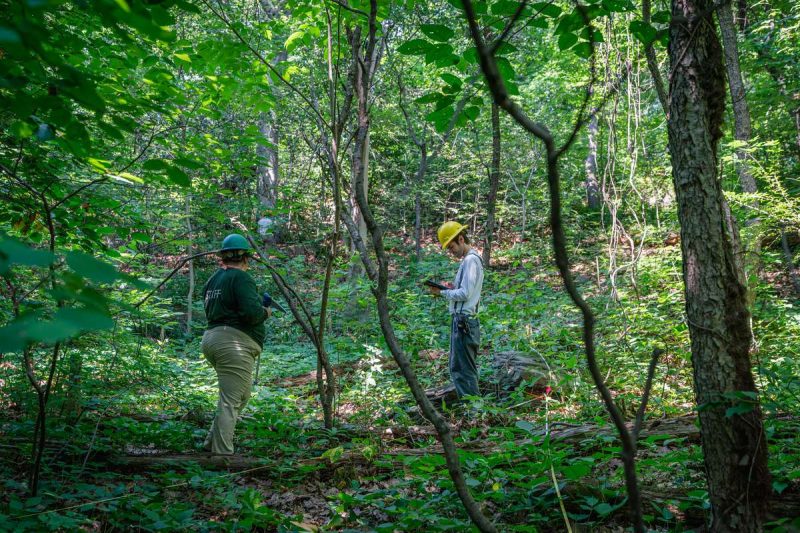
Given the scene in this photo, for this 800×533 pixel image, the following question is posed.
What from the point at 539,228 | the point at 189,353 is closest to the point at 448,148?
the point at 539,228

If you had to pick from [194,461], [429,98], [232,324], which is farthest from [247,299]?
[429,98]

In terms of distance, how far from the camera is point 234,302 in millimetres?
4422

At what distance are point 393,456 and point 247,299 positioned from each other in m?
1.91

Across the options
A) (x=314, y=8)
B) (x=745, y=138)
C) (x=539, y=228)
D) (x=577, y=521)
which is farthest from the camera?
(x=539, y=228)

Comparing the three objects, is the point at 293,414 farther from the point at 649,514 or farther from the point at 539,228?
the point at 539,228

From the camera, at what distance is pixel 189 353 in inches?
379

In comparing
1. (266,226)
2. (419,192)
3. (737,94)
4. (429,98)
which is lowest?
(429,98)

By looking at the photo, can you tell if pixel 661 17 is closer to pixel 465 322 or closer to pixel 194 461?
pixel 465 322

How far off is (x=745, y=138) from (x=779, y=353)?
485 centimetres

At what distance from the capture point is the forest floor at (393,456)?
8.38ft

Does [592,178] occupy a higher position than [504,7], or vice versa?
[592,178]

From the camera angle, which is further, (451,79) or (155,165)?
(451,79)

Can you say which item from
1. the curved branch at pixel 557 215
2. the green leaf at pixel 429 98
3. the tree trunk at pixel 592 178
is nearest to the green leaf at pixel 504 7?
the green leaf at pixel 429 98

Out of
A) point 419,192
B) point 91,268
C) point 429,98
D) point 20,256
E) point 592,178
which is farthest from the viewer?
point 592,178
